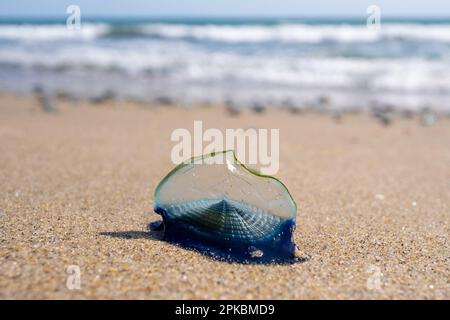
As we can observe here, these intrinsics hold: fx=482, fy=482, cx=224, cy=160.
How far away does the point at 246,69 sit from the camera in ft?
40.1

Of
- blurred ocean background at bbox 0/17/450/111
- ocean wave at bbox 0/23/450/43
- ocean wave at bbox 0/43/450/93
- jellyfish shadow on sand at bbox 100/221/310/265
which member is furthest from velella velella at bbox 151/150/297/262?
ocean wave at bbox 0/23/450/43

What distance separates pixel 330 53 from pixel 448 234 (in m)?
13.0

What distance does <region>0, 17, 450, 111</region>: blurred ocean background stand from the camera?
8867 millimetres

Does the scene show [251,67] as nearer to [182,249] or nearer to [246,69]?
[246,69]

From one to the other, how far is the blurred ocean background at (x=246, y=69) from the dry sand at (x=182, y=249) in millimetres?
2917

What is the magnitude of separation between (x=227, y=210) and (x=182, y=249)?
0.25m

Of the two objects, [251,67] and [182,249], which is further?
[251,67]

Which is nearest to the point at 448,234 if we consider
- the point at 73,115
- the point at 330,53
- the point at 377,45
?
the point at 73,115

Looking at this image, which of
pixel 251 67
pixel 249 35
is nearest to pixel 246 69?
pixel 251 67

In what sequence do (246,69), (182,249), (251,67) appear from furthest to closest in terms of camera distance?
(251,67)
(246,69)
(182,249)

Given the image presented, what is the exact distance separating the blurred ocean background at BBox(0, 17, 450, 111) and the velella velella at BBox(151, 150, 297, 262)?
18.6 feet
